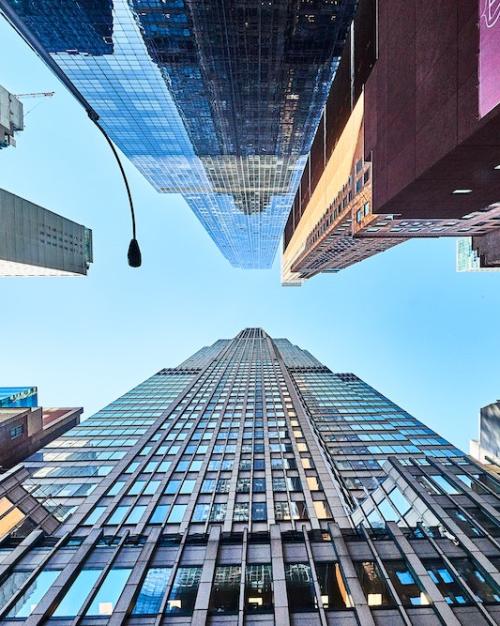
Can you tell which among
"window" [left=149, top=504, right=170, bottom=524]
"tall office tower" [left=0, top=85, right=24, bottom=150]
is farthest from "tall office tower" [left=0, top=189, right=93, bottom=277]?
"window" [left=149, top=504, right=170, bottom=524]

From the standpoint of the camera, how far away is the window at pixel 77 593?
1744 cm

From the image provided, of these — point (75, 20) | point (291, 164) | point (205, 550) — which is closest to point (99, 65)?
point (75, 20)

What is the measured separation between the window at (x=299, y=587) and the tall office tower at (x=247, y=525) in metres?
0.07

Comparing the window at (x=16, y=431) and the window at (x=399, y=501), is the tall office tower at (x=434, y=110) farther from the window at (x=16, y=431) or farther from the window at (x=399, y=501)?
the window at (x=16, y=431)

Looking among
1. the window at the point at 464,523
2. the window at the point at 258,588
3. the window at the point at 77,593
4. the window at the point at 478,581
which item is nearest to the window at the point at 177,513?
the window at the point at 77,593

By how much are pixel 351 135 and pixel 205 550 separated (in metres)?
57.5

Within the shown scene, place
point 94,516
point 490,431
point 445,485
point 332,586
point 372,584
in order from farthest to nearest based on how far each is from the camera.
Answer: point 490,431 < point 94,516 < point 445,485 < point 332,586 < point 372,584

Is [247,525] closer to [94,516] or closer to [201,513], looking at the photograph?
[201,513]

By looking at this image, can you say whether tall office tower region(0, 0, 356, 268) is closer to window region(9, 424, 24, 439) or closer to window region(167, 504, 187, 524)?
window region(167, 504, 187, 524)

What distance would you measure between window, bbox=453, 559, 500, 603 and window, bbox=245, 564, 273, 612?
10014mm

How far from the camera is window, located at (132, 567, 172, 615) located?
1742 centimetres

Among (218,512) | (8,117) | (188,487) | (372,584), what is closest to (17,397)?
(8,117)

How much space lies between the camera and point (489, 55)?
11055mm

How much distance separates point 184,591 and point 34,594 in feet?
25.3
